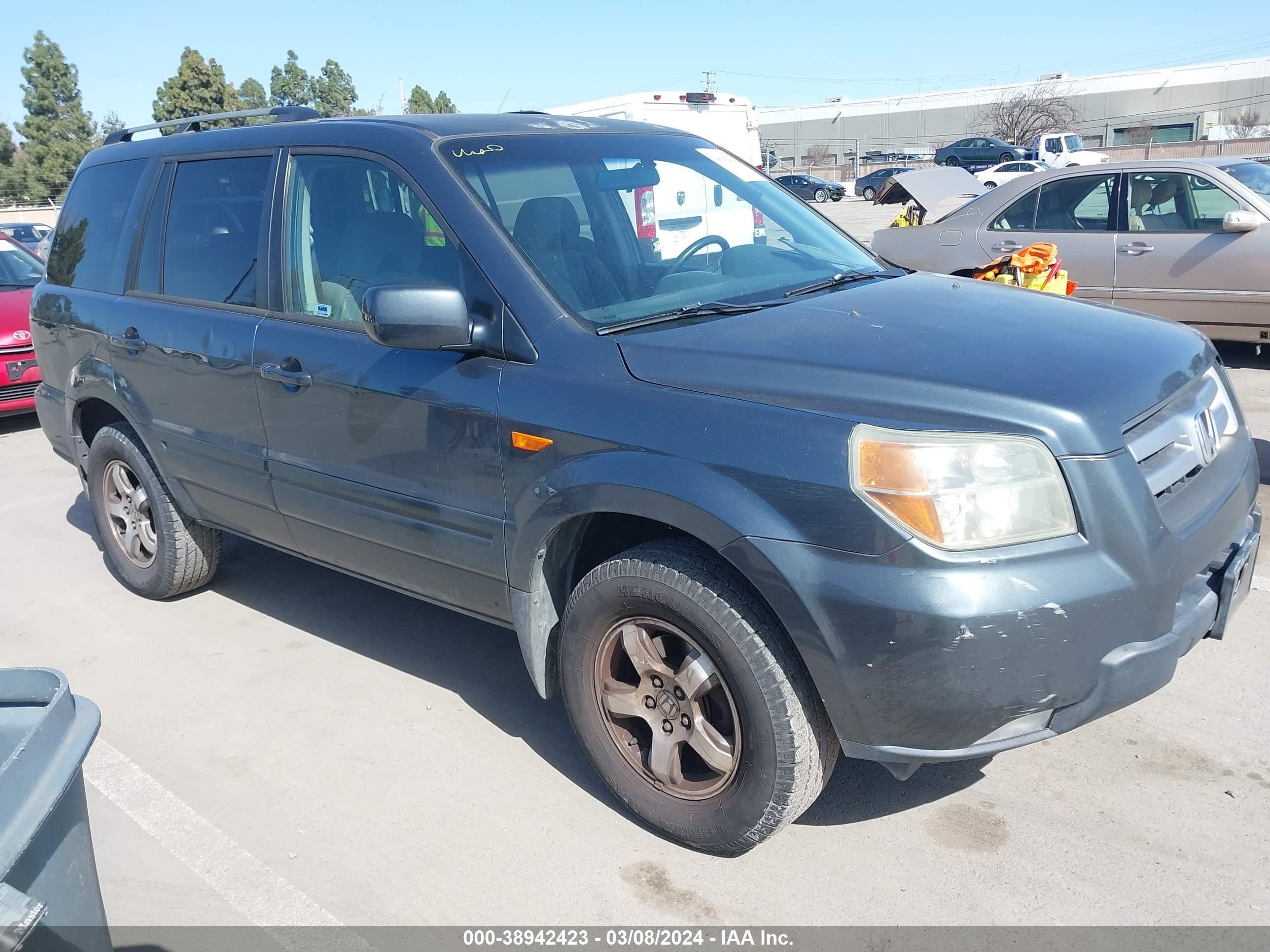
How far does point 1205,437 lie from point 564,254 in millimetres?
1865

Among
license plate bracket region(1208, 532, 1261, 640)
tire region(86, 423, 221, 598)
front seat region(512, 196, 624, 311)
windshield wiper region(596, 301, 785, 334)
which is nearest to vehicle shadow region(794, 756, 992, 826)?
license plate bracket region(1208, 532, 1261, 640)

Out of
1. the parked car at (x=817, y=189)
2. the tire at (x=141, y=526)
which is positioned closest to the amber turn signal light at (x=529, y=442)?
the tire at (x=141, y=526)

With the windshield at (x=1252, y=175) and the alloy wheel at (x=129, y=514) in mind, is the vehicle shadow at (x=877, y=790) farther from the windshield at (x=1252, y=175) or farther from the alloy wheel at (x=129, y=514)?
the windshield at (x=1252, y=175)

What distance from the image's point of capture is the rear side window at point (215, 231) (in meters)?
3.89

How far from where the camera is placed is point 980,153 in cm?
4441

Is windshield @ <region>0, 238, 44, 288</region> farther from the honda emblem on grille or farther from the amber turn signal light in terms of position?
the honda emblem on grille

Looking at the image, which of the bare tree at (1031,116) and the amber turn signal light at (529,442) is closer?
the amber turn signal light at (529,442)

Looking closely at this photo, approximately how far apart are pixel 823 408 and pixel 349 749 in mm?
2114

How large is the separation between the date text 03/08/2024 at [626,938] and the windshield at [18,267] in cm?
886

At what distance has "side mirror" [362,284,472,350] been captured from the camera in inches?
114

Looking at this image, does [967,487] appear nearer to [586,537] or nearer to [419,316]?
[586,537]

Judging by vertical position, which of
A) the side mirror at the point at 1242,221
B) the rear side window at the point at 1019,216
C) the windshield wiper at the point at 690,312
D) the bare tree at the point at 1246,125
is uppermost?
the windshield wiper at the point at 690,312

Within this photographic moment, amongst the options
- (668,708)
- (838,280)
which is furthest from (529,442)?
(838,280)

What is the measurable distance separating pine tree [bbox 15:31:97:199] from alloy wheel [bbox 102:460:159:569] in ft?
180
